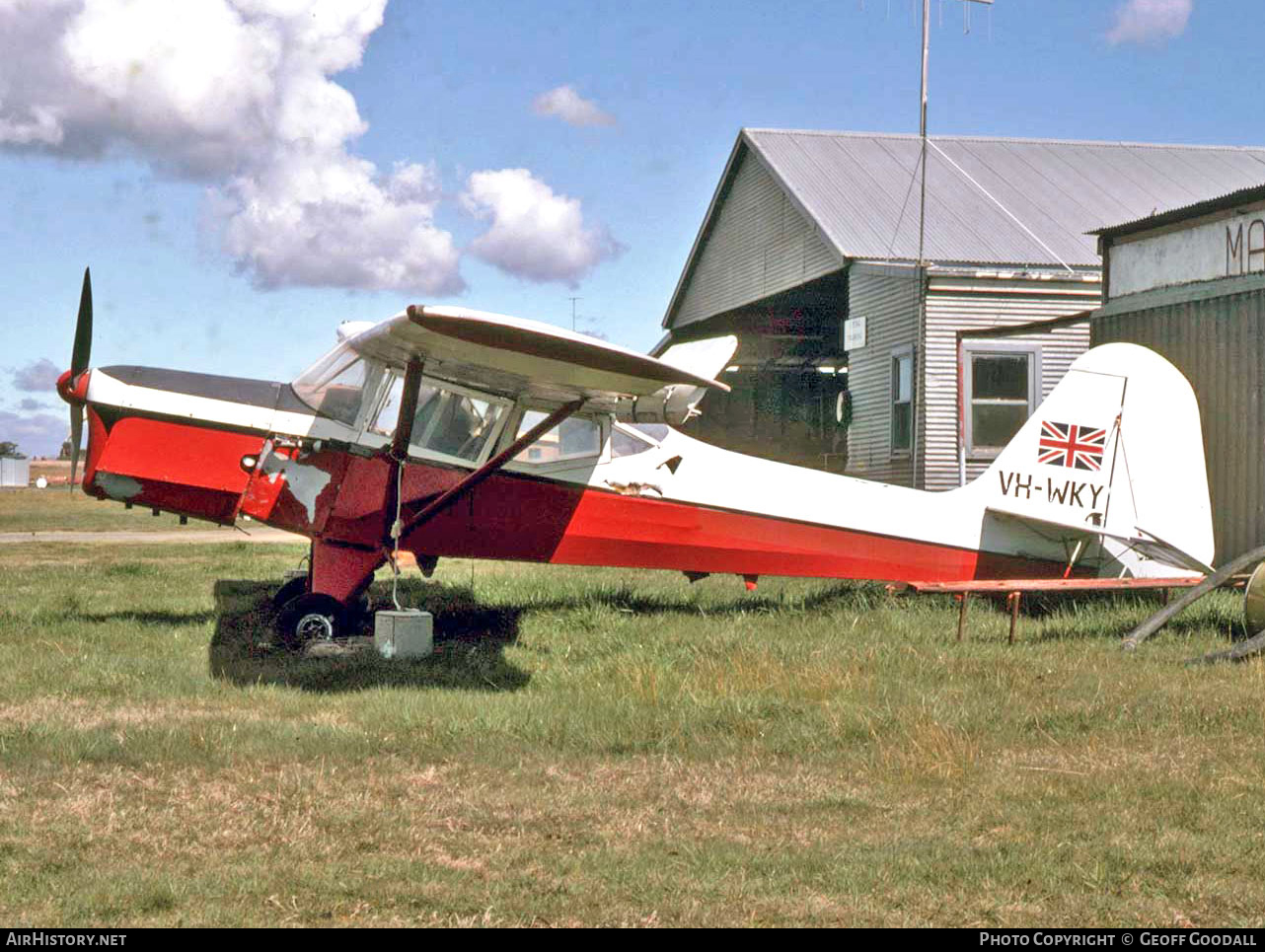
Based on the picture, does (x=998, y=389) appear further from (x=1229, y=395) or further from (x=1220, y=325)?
(x=1229, y=395)

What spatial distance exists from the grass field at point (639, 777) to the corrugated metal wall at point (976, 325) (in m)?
9.50

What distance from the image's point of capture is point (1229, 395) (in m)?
11.4

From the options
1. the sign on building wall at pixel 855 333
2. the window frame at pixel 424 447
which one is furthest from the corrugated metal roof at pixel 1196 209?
the sign on building wall at pixel 855 333

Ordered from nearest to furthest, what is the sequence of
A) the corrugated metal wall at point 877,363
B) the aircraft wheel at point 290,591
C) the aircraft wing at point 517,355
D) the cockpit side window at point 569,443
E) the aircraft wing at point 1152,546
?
the aircraft wing at point 517,355
the cockpit side window at point 569,443
the aircraft wing at point 1152,546
the aircraft wheel at point 290,591
the corrugated metal wall at point 877,363

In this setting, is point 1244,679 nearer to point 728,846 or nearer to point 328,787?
point 728,846

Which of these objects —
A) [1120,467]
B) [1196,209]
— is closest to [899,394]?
[1196,209]

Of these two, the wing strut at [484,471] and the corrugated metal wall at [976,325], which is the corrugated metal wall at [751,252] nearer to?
the corrugated metal wall at [976,325]

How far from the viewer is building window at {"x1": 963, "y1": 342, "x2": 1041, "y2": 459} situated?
18234 mm

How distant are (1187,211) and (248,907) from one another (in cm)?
1104

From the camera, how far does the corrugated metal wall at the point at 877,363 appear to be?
19.4 m

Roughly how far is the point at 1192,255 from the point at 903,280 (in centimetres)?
756

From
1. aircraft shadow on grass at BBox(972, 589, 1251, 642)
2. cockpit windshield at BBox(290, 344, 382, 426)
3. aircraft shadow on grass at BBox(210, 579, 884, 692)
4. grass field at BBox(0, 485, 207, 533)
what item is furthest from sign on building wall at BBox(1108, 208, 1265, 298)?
Answer: grass field at BBox(0, 485, 207, 533)

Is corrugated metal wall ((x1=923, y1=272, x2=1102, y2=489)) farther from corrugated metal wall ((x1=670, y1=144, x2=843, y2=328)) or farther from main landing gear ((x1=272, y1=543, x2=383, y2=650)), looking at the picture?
main landing gear ((x1=272, y1=543, x2=383, y2=650))
